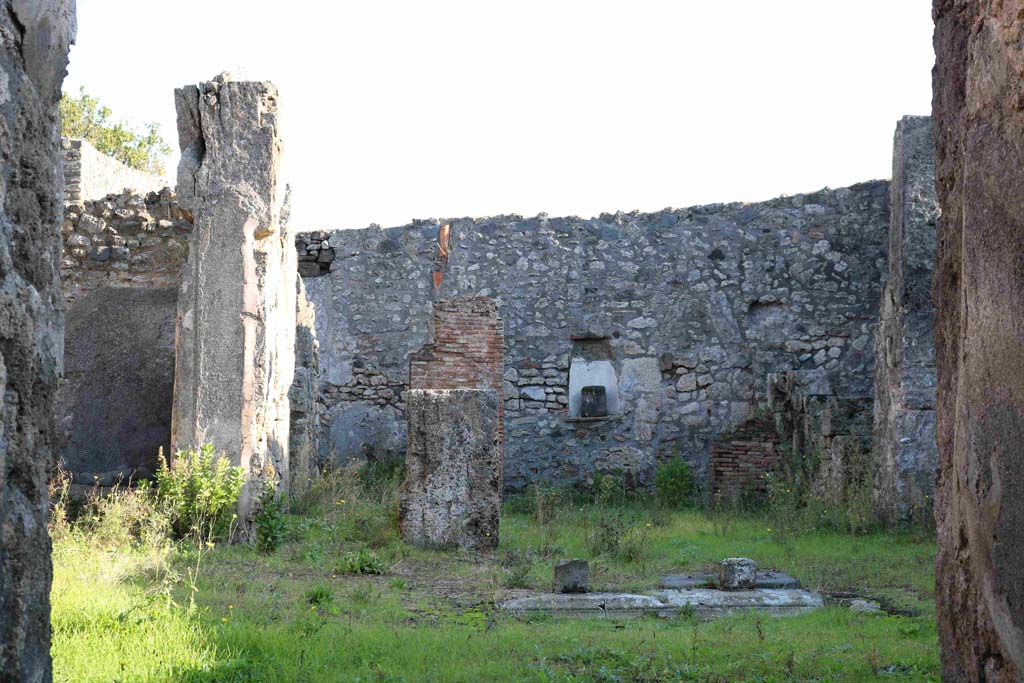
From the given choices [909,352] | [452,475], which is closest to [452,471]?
[452,475]

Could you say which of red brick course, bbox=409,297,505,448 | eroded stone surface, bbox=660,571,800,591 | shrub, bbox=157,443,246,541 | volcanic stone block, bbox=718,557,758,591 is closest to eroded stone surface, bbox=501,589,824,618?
volcanic stone block, bbox=718,557,758,591

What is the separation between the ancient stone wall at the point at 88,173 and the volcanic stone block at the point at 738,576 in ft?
28.2

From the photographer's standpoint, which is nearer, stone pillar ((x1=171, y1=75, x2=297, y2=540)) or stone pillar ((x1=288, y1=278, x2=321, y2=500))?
stone pillar ((x1=171, y1=75, x2=297, y2=540))

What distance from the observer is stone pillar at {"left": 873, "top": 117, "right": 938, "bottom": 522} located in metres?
10.4

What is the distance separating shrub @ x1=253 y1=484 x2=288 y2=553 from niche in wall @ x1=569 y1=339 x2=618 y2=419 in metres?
6.21

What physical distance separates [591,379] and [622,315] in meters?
0.95

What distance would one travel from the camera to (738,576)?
294 inches

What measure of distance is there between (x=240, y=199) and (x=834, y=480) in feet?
22.0

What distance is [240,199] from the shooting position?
8922mm

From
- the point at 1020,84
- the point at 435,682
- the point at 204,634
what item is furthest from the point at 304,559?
the point at 1020,84

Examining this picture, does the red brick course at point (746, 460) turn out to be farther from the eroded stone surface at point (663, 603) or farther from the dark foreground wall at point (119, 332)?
the dark foreground wall at point (119, 332)

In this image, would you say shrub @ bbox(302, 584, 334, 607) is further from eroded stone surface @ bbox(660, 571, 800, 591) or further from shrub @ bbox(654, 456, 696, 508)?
shrub @ bbox(654, 456, 696, 508)

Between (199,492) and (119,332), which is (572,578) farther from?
(119,332)

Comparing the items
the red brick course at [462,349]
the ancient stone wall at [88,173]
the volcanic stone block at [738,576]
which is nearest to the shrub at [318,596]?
the volcanic stone block at [738,576]
